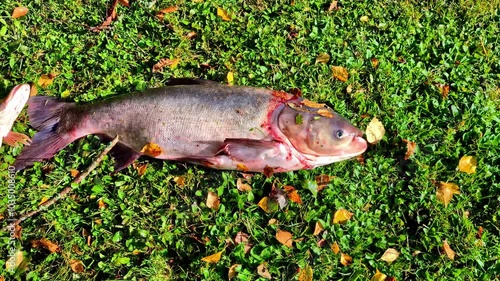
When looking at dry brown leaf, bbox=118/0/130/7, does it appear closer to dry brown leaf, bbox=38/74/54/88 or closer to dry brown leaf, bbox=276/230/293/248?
dry brown leaf, bbox=38/74/54/88

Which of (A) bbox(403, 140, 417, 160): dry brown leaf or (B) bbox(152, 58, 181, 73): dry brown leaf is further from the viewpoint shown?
(B) bbox(152, 58, 181, 73): dry brown leaf

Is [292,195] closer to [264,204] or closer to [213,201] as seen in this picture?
[264,204]

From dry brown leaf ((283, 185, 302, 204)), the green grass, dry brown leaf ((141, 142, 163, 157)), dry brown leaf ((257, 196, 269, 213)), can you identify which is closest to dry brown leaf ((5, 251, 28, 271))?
the green grass

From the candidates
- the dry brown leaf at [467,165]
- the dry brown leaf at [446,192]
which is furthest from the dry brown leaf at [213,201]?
the dry brown leaf at [467,165]

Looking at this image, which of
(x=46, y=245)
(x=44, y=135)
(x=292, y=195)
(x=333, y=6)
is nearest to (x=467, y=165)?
(x=292, y=195)

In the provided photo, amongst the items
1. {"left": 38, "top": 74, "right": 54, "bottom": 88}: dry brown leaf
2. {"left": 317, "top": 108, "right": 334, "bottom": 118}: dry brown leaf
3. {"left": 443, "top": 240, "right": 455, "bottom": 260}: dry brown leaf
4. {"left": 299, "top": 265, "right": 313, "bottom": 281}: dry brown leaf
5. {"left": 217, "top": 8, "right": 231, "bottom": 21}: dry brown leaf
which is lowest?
{"left": 299, "top": 265, "right": 313, "bottom": 281}: dry brown leaf

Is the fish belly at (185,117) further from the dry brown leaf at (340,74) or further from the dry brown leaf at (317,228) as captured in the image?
the dry brown leaf at (340,74)

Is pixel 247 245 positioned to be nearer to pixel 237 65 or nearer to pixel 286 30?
pixel 237 65
